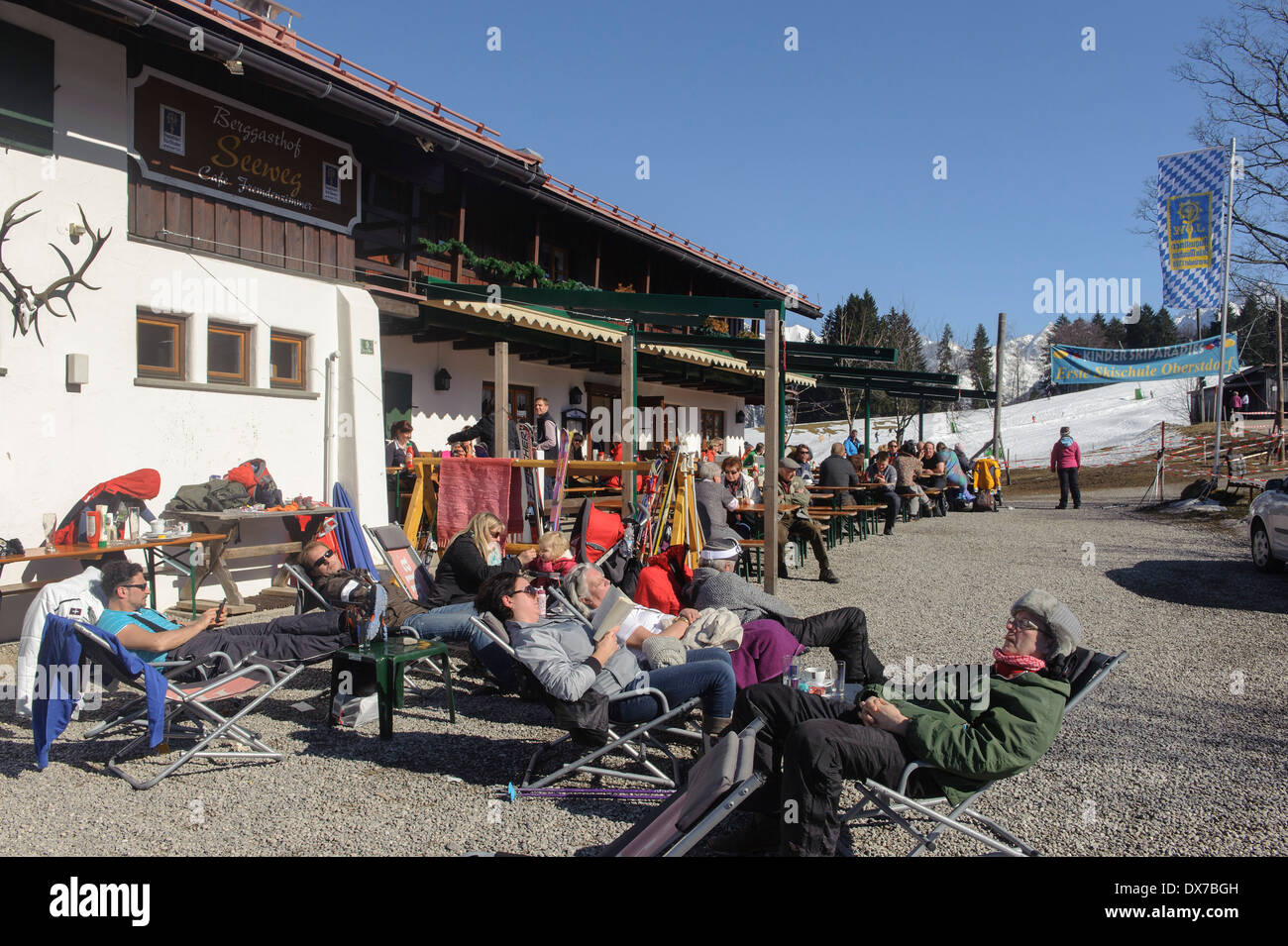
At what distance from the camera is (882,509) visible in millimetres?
13930

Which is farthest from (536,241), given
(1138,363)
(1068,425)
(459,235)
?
(1068,425)

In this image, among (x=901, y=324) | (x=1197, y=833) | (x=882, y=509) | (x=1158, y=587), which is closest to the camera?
(x=1197, y=833)

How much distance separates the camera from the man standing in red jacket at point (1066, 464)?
678 inches

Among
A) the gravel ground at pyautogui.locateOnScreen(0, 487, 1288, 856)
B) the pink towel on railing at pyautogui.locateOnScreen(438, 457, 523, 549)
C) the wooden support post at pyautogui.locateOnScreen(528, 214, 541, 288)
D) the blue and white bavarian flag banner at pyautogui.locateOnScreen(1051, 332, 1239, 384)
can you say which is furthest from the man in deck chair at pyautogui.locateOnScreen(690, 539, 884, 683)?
the blue and white bavarian flag banner at pyautogui.locateOnScreen(1051, 332, 1239, 384)

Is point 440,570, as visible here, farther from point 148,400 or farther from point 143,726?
point 148,400

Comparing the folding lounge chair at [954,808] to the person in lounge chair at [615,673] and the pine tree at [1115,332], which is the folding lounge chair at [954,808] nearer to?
the person in lounge chair at [615,673]

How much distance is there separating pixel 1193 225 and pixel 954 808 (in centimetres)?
1605

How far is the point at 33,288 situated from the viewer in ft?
23.4

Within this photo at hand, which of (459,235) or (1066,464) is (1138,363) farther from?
(459,235)

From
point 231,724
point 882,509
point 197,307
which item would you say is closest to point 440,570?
point 231,724

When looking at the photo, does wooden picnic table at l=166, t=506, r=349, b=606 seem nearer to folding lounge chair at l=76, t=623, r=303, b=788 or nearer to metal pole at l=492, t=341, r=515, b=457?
metal pole at l=492, t=341, r=515, b=457
